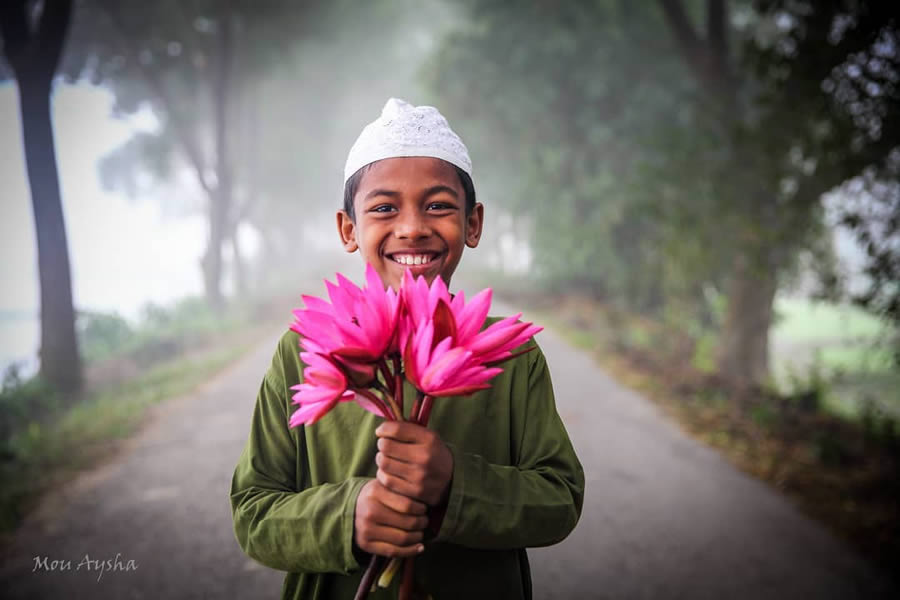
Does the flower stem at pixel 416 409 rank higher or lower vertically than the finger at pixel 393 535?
higher

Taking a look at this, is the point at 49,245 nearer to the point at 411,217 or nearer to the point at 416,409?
the point at 411,217

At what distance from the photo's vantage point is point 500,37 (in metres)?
8.88

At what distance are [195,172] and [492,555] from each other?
10848 millimetres

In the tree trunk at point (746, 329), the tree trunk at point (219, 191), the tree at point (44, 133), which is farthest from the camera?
the tree trunk at point (219, 191)

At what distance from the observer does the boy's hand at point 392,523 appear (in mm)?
781

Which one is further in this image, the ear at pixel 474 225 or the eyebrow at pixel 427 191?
the ear at pixel 474 225

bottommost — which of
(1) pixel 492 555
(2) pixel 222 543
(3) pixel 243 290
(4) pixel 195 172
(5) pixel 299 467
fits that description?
(2) pixel 222 543

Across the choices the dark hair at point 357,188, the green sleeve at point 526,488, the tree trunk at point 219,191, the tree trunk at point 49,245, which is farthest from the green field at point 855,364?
the tree trunk at point 219,191

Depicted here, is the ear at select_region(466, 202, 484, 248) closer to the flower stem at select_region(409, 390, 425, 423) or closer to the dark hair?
the dark hair

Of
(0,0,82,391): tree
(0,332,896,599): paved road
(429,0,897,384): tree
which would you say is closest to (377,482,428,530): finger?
(0,332,896,599): paved road

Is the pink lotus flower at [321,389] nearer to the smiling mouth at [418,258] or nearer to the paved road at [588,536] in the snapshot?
the smiling mouth at [418,258]

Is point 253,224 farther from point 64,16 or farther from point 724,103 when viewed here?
point 724,103

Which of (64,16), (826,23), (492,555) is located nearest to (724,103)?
(826,23)

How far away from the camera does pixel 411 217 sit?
3.32ft
